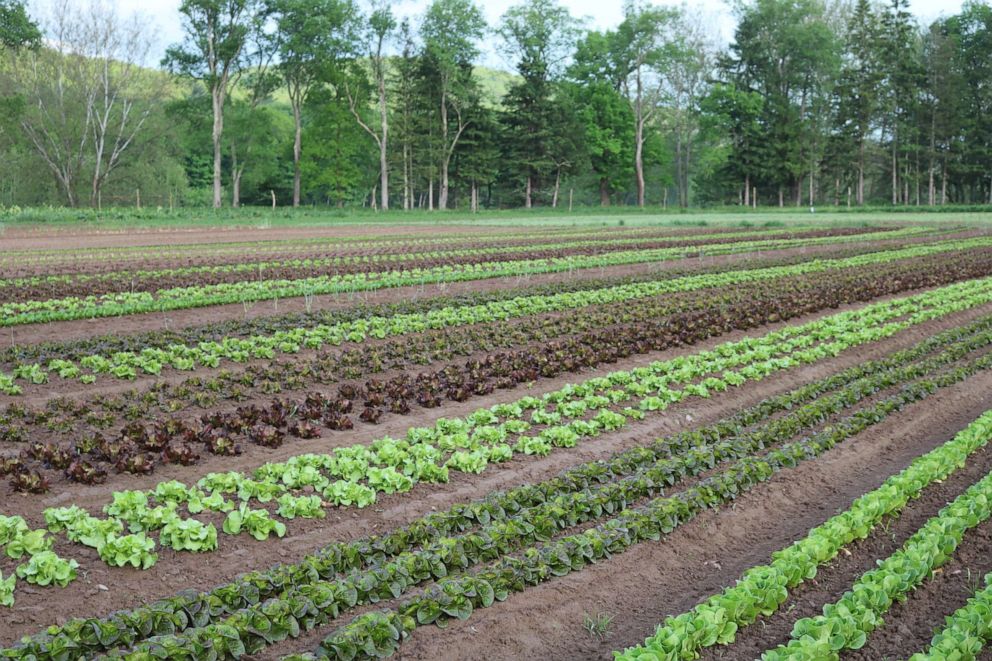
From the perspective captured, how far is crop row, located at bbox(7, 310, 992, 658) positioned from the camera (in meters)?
4.82

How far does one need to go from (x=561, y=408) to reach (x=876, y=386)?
4.26 m

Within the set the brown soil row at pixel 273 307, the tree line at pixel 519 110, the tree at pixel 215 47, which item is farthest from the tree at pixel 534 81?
the brown soil row at pixel 273 307

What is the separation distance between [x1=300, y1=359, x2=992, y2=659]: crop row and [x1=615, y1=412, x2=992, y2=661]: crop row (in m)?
0.86

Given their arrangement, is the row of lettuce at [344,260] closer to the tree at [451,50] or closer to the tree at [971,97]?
the tree at [451,50]

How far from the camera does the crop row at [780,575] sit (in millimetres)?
4762

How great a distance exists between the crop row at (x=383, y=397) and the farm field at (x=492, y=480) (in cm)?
5

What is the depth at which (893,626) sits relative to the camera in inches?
205

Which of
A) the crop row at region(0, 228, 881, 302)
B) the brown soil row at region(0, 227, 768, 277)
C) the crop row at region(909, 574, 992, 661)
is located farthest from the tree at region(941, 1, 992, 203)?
the crop row at region(909, 574, 992, 661)

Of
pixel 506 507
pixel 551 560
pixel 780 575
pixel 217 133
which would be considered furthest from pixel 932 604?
pixel 217 133

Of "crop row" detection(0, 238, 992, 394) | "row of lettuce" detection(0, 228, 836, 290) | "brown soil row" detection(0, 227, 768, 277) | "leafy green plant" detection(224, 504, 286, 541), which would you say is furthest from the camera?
"brown soil row" detection(0, 227, 768, 277)

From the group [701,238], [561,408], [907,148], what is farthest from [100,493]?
[907,148]

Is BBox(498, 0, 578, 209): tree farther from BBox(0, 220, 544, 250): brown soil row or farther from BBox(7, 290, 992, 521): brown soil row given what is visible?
BBox(7, 290, 992, 521): brown soil row

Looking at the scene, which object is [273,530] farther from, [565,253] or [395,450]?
[565,253]

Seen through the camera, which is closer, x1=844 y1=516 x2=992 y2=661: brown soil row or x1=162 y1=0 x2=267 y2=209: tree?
x1=844 y1=516 x2=992 y2=661: brown soil row
